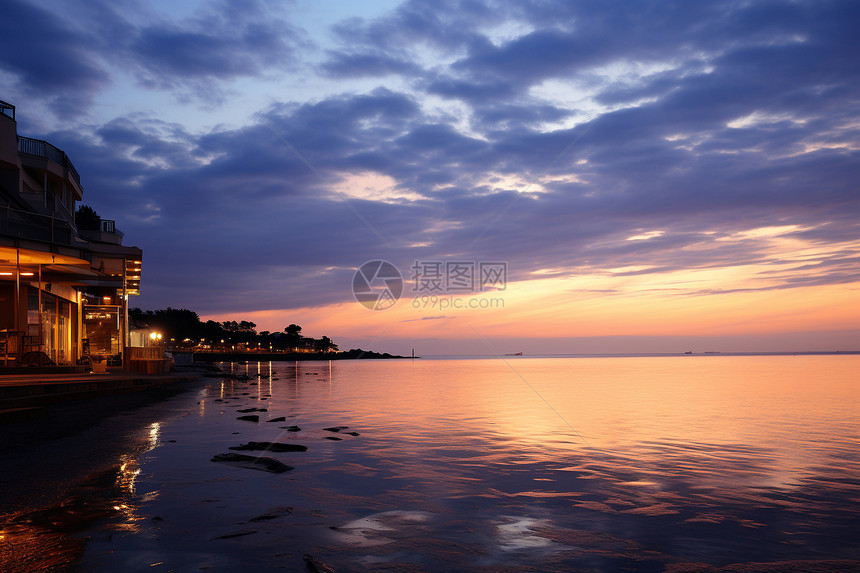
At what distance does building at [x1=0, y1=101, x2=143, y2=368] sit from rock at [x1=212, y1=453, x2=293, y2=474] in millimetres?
14225

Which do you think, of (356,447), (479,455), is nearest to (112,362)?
(356,447)

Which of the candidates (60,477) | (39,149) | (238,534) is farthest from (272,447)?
(39,149)

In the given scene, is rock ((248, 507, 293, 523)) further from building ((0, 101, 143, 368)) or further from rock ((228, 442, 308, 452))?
building ((0, 101, 143, 368))

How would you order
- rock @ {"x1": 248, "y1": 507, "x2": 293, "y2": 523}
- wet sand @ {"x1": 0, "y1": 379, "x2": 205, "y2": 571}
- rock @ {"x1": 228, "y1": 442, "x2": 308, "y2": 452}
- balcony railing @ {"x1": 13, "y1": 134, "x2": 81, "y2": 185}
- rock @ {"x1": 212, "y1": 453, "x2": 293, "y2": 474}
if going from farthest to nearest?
1. balcony railing @ {"x1": 13, "y1": 134, "x2": 81, "y2": 185}
2. rock @ {"x1": 228, "y1": 442, "x2": 308, "y2": 452}
3. rock @ {"x1": 212, "y1": 453, "x2": 293, "y2": 474}
4. rock @ {"x1": 248, "y1": 507, "x2": 293, "y2": 523}
5. wet sand @ {"x1": 0, "y1": 379, "x2": 205, "y2": 571}

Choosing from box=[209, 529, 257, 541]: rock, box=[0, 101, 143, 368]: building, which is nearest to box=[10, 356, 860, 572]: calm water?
box=[209, 529, 257, 541]: rock

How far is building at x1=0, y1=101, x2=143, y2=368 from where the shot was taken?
2328cm

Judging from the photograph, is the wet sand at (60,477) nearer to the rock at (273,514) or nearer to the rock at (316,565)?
the rock at (273,514)

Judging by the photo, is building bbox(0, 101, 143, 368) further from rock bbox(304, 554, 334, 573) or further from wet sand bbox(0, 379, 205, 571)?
rock bbox(304, 554, 334, 573)

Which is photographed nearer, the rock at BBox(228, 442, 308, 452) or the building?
the rock at BBox(228, 442, 308, 452)

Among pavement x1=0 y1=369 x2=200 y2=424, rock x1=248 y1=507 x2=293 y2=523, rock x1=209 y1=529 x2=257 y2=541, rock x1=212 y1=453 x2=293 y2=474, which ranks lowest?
rock x1=212 y1=453 x2=293 y2=474

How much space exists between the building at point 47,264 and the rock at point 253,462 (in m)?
14.2

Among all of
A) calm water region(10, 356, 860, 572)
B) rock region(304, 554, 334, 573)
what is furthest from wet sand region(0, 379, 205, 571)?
rock region(304, 554, 334, 573)

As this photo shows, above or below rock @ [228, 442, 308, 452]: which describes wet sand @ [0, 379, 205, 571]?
above

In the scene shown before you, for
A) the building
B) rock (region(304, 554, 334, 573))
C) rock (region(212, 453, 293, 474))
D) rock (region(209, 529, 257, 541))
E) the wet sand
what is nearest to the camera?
rock (region(304, 554, 334, 573))
